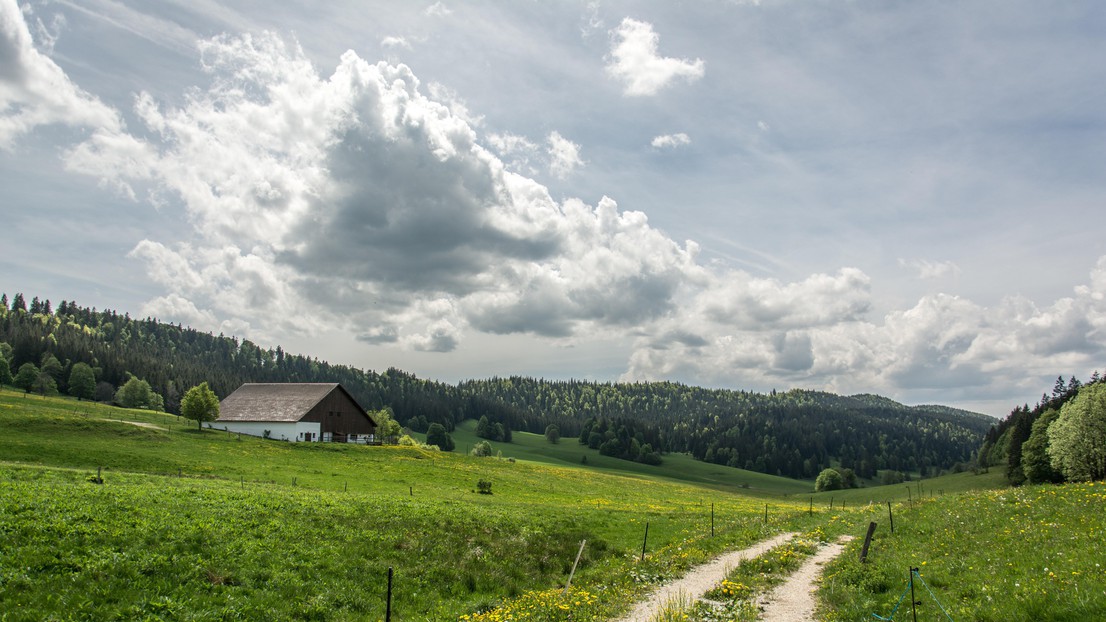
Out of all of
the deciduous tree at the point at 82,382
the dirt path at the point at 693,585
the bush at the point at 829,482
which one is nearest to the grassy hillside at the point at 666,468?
the bush at the point at 829,482

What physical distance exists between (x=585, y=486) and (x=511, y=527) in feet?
136

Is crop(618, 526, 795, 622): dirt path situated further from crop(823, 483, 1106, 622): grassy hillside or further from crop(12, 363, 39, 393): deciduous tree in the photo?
crop(12, 363, 39, 393): deciduous tree

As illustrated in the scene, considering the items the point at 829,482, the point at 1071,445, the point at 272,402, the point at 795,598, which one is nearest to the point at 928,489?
the point at 829,482

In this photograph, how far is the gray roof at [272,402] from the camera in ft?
302

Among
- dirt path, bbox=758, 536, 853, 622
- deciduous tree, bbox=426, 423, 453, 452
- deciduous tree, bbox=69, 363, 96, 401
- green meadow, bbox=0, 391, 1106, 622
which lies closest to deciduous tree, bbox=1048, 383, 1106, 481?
green meadow, bbox=0, 391, 1106, 622

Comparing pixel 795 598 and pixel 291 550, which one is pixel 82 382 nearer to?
pixel 291 550

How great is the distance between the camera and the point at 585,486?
70.3m

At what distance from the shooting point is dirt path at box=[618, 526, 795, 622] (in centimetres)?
1664

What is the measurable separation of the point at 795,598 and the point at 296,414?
8907 cm

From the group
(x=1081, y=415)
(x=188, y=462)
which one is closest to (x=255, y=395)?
(x=188, y=462)

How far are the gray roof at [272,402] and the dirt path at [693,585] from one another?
267ft

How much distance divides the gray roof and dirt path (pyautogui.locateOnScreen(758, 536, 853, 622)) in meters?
85.4

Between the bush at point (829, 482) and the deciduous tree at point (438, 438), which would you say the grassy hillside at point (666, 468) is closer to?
the deciduous tree at point (438, 438)

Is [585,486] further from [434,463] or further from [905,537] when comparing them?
[905,537]
